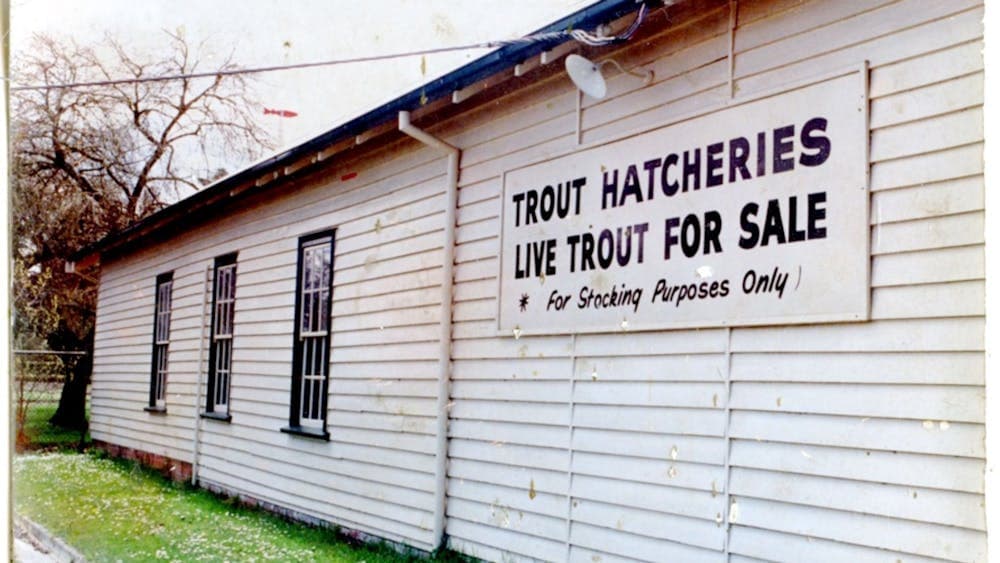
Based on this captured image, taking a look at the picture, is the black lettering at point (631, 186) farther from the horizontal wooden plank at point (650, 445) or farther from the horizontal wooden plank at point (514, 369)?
the horizontal wooden plank at point (650, 445)

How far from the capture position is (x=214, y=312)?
39.8ft

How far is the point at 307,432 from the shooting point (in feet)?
30.0

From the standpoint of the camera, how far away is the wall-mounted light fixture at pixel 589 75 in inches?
210

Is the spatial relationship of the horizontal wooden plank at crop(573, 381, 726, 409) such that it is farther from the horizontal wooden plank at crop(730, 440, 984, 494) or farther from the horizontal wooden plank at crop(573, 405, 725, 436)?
the horizontal wooden plank at crop(730, 440, 984, 494)

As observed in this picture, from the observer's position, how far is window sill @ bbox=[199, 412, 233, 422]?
36.4 feet

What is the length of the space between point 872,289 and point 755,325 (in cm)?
68

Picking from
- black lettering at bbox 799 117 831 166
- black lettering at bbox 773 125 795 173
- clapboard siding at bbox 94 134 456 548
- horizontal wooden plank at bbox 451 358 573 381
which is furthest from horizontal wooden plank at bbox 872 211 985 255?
clapboard siding at bbox 94 134 456 548

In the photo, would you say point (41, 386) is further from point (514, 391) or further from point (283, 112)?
point (514, 391)

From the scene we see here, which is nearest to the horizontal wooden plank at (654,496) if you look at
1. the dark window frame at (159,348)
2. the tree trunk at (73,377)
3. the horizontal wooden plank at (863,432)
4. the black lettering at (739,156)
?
the horizontal wooden plank at (863,432)

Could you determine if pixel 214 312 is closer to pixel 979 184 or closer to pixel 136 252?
pixel 136 252

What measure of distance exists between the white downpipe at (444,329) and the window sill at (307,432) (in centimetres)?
219

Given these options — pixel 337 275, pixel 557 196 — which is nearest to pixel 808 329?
pixel 557 196

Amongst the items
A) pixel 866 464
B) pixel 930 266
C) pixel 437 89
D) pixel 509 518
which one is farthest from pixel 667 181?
pixel 509 518

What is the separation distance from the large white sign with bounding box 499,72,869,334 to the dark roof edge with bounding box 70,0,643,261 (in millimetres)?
745
